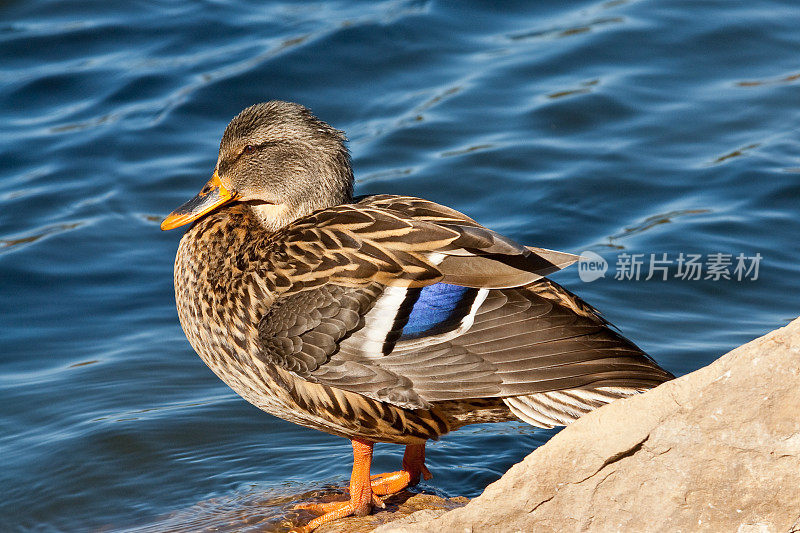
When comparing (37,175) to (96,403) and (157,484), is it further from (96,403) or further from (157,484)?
(157,484)

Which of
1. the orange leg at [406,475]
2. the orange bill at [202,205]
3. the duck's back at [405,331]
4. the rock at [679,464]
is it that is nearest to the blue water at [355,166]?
the orange leg at [406,475]

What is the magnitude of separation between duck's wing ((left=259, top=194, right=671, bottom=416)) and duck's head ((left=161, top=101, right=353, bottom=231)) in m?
0.63

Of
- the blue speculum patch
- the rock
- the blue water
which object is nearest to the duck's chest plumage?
the blue speculum patch

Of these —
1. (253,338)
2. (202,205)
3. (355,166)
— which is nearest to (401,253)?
(253,338)

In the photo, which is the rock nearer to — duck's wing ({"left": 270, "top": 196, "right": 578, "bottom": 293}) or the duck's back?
the duck's back

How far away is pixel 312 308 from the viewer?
4398 millimetres

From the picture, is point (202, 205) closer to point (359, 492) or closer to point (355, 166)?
point (359, 492)

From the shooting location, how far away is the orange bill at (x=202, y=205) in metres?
5.14

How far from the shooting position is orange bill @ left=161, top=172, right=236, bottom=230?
514 cm

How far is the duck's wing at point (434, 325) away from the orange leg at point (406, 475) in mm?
890

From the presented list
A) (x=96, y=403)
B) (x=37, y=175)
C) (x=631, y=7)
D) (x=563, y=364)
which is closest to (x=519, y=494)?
(x=563, y=364)

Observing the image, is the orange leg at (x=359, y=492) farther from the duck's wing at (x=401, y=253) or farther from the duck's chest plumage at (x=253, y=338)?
the duck's wing at (x=401, y=253)

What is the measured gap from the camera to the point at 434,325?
14.1 feet

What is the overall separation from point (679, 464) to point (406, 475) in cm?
202
